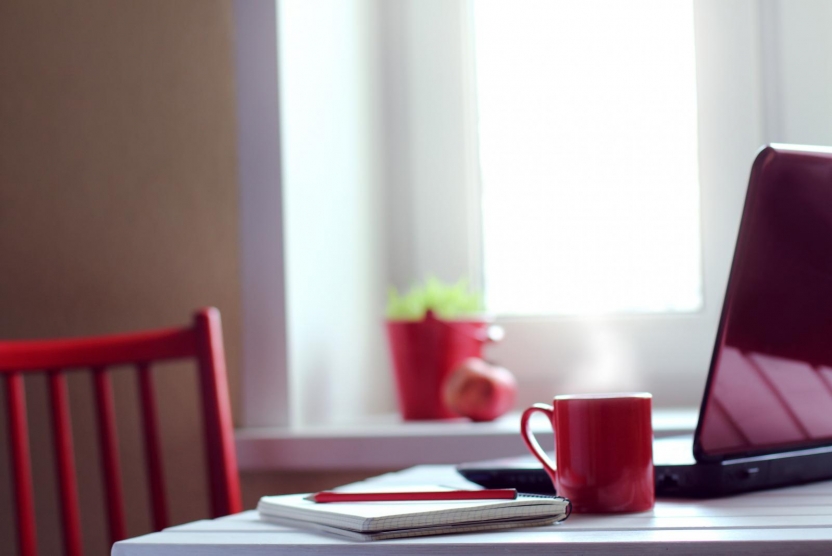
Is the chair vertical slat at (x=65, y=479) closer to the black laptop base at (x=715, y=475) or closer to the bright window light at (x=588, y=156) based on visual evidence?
the black laptop base at (x=715, y=475)

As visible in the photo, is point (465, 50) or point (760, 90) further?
point (465, 50)

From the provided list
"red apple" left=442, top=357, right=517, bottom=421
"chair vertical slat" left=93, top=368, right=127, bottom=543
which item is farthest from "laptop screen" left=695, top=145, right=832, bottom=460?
"chair vertical slat" left=93, top=368, right=127, bottom=543

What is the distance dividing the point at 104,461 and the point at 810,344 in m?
0.84

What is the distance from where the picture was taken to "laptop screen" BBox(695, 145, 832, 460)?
70 cm

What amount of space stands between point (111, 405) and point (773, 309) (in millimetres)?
824

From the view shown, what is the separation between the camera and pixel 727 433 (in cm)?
72

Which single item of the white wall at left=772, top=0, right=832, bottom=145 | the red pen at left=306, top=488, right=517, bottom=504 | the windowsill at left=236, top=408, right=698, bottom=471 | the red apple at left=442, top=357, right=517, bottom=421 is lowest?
the windowsill at left=236, top=408, right=698, bottom=471

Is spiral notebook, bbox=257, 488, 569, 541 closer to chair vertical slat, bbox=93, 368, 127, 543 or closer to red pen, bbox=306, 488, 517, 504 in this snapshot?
red pen, bbox=306, 488, 517, 504

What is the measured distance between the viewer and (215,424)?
122 cm

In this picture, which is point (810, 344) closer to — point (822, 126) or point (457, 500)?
point (457, 500)

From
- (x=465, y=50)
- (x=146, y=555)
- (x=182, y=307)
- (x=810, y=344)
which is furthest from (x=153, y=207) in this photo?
(x=810, y=344)

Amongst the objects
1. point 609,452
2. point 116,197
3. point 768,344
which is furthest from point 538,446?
point 116,197

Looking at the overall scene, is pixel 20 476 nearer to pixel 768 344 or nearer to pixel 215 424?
pixel 215 424

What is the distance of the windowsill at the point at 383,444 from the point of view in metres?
1.29
